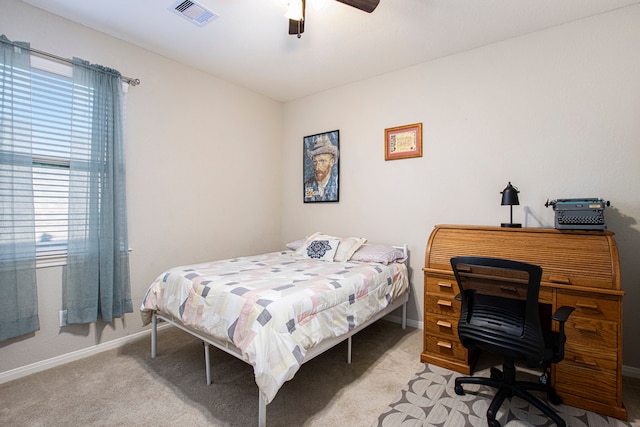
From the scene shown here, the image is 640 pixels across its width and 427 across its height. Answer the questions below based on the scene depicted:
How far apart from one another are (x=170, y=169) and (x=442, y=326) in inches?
117

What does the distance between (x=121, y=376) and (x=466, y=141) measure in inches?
140

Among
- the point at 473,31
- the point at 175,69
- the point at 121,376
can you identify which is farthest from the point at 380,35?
the point at 121,376

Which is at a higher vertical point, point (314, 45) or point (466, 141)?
point (314, 45)

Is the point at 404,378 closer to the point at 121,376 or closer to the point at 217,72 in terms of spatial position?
the point at 121,376

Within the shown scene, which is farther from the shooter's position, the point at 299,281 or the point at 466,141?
the point at 466,141

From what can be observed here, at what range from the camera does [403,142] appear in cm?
327

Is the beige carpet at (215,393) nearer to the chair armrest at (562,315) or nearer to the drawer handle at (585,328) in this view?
the drawer handle at (585,328)

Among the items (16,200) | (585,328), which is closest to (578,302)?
(585,328)

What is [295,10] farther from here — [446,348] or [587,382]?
[587,382]

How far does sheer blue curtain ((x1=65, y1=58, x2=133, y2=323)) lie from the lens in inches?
94.6

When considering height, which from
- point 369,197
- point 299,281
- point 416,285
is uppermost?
point 369,197

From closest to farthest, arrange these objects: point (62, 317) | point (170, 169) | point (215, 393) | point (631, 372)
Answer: point (215, 393) → point (631, 372) → point (62, 317) → point (170, 169)

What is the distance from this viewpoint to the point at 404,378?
2.18 metres

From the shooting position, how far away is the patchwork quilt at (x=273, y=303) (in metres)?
1.59
